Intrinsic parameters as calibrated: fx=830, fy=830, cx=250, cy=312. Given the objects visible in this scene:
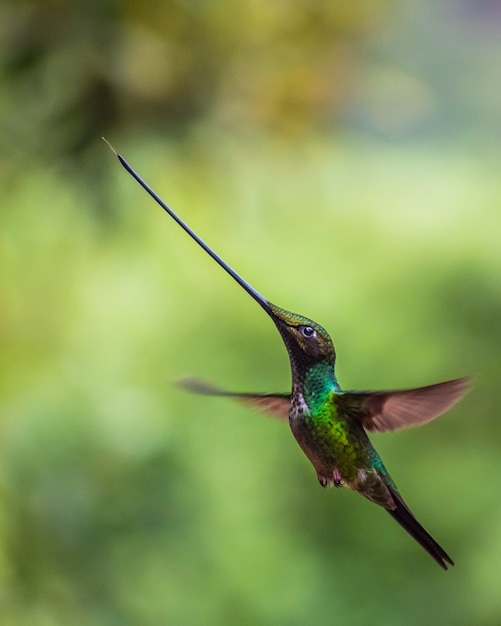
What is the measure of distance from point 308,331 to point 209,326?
3.53ft

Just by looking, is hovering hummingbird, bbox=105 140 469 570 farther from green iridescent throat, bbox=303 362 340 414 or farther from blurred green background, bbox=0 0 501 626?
blurred green background, bbox=0 0 501 626

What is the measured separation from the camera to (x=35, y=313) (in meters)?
1.18

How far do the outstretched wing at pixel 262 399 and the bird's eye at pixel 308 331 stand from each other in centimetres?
3

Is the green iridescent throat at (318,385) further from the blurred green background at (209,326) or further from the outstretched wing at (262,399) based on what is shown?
the blurred green background at (209,326)

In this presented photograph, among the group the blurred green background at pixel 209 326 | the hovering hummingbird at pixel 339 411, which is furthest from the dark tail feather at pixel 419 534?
the blurred green background at pixel 209 326

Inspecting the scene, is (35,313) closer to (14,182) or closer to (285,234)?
(14,182)

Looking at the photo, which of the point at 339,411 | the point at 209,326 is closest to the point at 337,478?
the point at 339,411

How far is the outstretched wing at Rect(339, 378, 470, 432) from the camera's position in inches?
9.9

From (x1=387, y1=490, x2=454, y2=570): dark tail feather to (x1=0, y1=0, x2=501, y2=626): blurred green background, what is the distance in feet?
1.97

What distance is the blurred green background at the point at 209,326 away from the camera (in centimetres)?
105

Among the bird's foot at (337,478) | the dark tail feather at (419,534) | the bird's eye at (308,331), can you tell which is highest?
the bird's eye at (308,331)

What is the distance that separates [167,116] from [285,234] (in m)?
0.41

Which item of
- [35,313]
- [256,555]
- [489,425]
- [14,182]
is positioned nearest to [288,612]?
[256,555]

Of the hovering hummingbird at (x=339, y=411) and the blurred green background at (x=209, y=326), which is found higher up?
the hovering hummingbird at (x=339, y=411)
